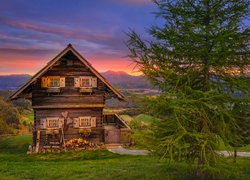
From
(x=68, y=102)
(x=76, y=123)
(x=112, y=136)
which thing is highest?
(x=68, y=102)

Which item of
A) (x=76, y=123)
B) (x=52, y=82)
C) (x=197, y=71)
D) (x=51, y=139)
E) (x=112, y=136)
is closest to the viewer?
(x=197, y=71)

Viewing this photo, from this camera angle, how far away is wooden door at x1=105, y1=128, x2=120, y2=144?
1060 inches

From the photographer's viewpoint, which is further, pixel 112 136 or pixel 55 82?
pixel 112 136

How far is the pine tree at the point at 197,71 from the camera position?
10.7 m

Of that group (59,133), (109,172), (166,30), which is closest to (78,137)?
(59,133)

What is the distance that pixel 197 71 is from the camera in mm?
11922

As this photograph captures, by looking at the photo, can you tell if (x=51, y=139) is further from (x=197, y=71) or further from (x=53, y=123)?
(x=197, y=71)

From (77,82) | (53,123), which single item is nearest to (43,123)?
(53,123)

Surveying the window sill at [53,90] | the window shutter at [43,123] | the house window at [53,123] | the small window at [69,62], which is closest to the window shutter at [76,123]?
the house window at [53,123]

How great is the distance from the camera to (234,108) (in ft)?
38.3

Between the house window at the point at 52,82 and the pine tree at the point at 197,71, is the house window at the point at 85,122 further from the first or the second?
the pine tree at the point at 197,71

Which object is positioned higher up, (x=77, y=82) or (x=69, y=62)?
(x=69, y=62)

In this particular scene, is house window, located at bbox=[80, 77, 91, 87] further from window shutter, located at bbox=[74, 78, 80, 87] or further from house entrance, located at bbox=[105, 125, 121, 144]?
house entrance, located at bbox=[105, 125, 121, 144]

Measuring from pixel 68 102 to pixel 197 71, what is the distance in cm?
1632
